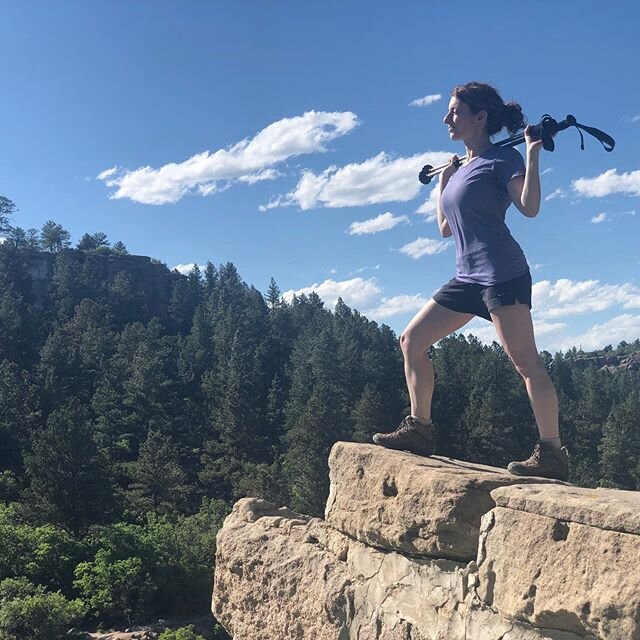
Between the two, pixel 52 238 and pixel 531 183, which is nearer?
pixel 531 183

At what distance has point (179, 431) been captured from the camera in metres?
44.5

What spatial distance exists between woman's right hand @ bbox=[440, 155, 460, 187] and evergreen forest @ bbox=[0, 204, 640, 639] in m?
18.2

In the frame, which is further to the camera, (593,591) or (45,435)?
(45,435)

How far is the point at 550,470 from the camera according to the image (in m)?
3.86

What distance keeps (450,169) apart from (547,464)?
1997 millimetres

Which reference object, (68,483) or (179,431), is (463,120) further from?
(179,431)

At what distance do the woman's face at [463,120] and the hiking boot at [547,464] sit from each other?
192 centimetres

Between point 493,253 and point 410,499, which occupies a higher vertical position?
point 493,253

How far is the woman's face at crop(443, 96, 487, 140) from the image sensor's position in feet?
13.2

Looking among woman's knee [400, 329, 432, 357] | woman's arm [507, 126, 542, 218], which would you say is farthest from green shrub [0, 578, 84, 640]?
woman's arm [507, 126, 542, 218]

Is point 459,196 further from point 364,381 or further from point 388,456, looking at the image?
point 364,381

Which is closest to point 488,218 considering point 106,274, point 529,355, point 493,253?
point 493,253

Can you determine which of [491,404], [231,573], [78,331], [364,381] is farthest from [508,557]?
[78,331]

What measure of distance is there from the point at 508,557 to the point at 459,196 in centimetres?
204
